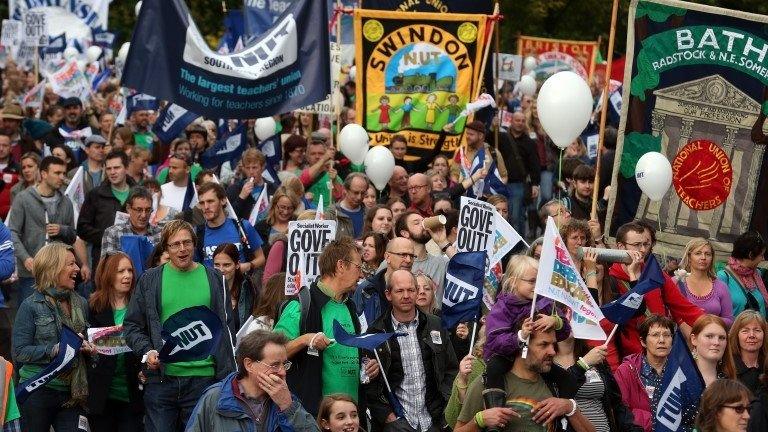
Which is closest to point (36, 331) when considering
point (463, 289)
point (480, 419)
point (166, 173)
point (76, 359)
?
point (76, 359)

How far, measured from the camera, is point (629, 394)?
9555 mm

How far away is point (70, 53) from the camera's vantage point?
26.9 metres

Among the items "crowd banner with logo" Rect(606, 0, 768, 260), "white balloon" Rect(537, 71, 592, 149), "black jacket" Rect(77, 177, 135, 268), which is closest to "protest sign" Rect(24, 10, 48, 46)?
"black jacket" Rect(77, 177, 135, 268)

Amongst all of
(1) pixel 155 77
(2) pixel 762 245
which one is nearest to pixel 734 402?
(2) pixel 762 245

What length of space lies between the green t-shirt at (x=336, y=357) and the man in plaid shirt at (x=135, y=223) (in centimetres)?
357

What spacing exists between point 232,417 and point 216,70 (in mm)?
7357

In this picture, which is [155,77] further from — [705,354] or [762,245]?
[705,354]

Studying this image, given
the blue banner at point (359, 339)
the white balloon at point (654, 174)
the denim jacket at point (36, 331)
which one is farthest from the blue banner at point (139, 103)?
the blue banner at point (359, 339)

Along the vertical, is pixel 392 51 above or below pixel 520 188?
above

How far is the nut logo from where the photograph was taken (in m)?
13.2

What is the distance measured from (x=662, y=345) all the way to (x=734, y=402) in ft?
6.93

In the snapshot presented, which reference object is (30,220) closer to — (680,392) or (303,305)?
(303,305)

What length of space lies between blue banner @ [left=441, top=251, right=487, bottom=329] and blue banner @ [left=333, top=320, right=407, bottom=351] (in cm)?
107

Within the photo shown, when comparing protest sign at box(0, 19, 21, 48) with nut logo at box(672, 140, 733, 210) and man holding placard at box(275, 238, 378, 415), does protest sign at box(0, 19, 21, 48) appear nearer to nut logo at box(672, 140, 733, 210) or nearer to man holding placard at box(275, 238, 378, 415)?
nut logo at box(672, 140, 733, 210)
